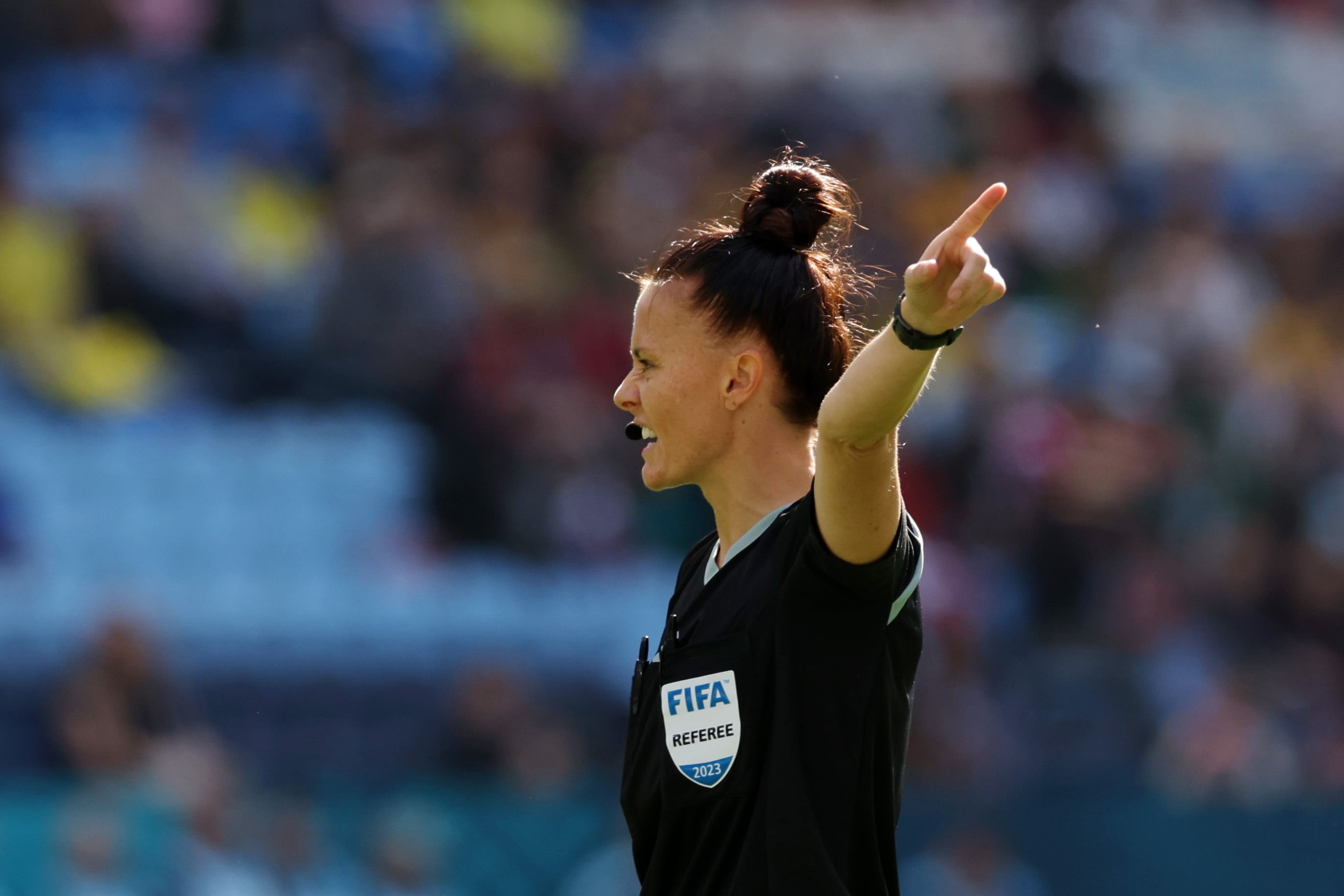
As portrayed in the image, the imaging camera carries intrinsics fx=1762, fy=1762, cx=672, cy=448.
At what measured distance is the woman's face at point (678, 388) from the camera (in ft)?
8.33

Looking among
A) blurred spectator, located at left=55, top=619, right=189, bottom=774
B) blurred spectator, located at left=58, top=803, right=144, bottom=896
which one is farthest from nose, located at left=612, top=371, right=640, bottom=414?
blurred spectator, located at left=55, top=619, right=189, bottom=774

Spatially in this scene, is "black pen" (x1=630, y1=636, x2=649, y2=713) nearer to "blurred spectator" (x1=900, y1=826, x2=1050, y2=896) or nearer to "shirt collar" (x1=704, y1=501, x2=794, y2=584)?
"shirt collar" (x1=704, y1=501, x2=794, y2=584)

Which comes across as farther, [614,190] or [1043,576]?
[614,190]

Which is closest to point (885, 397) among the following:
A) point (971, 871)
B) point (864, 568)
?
point (864, 568)

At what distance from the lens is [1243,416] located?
30.9ft

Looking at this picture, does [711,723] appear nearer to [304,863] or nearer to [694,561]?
[694,561]

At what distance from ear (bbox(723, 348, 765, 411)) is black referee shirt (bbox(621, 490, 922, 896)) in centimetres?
18

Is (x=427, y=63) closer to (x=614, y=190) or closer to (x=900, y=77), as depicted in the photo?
(x=614, y=190)

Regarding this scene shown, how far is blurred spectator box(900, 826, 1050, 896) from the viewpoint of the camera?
6.97 m

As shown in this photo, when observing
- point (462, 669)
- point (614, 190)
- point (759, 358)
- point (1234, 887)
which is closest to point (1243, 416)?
point (1234, 887)

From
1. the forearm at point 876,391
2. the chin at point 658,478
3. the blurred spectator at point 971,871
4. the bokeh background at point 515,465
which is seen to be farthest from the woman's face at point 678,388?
the blurred spectator at point 971,871

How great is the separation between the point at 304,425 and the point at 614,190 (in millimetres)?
2370

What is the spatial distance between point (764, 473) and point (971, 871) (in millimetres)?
4931

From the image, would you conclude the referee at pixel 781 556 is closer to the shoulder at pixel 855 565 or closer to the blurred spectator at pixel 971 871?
the shoulder at pixel 855 565
